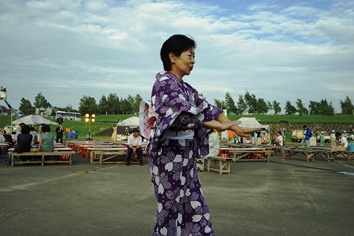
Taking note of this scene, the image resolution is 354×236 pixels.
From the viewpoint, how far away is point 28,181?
8477mm

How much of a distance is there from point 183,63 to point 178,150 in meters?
0.74

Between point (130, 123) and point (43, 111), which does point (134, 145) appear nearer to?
point (130, 123)

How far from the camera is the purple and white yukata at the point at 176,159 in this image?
8.67 ft

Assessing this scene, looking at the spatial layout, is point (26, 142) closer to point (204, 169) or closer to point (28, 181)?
point (28, 181)

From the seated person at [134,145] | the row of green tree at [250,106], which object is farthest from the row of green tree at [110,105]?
the seated person at [134,145]

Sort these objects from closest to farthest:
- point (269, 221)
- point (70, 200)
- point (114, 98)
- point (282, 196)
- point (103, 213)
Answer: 1. point (269, 221)
2. point (103, 213)
3. point (70, 200)
4. point (282, 196)
5. point (114, 98)

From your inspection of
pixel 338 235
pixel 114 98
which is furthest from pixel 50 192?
pixel 114 98

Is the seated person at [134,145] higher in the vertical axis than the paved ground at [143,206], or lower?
higher

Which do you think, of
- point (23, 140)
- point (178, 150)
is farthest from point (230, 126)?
point (23, 140)

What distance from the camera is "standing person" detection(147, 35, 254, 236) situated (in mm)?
2633

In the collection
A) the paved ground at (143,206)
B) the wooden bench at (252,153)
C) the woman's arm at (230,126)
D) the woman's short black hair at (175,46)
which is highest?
the woman's short black hair at (175,46)

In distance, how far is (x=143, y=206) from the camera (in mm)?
5719

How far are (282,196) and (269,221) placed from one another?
2282 mm

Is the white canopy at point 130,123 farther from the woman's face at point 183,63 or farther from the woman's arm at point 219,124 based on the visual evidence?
the woman's arm at point 219,124
